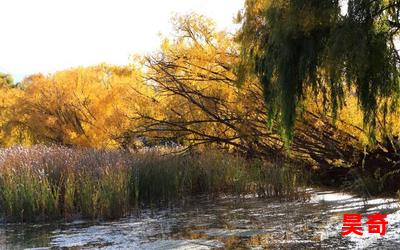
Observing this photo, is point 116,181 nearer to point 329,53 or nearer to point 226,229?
point 226,229

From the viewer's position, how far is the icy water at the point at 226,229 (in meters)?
7.03

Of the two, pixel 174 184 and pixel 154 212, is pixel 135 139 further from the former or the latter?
pixel 154 212

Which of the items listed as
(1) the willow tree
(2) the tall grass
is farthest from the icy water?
(1) the willow tree

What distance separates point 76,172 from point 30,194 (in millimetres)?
1222

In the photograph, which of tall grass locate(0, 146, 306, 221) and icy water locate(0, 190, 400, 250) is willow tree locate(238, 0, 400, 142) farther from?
Answer: tall grass locate(0, 146, 306, 221)

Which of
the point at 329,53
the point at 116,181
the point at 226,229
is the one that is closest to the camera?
the point at 329,53

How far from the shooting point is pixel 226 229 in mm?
8203

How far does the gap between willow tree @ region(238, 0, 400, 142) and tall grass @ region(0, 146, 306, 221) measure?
13.6 feet

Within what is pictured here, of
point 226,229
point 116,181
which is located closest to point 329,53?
point 226,229

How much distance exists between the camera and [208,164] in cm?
1279

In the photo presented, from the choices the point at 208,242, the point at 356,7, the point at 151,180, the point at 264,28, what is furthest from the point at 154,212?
the point at 356,7

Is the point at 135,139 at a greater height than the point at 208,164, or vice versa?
the point at 135,139

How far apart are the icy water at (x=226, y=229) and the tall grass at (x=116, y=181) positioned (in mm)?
490

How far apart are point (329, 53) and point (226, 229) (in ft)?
10.7
